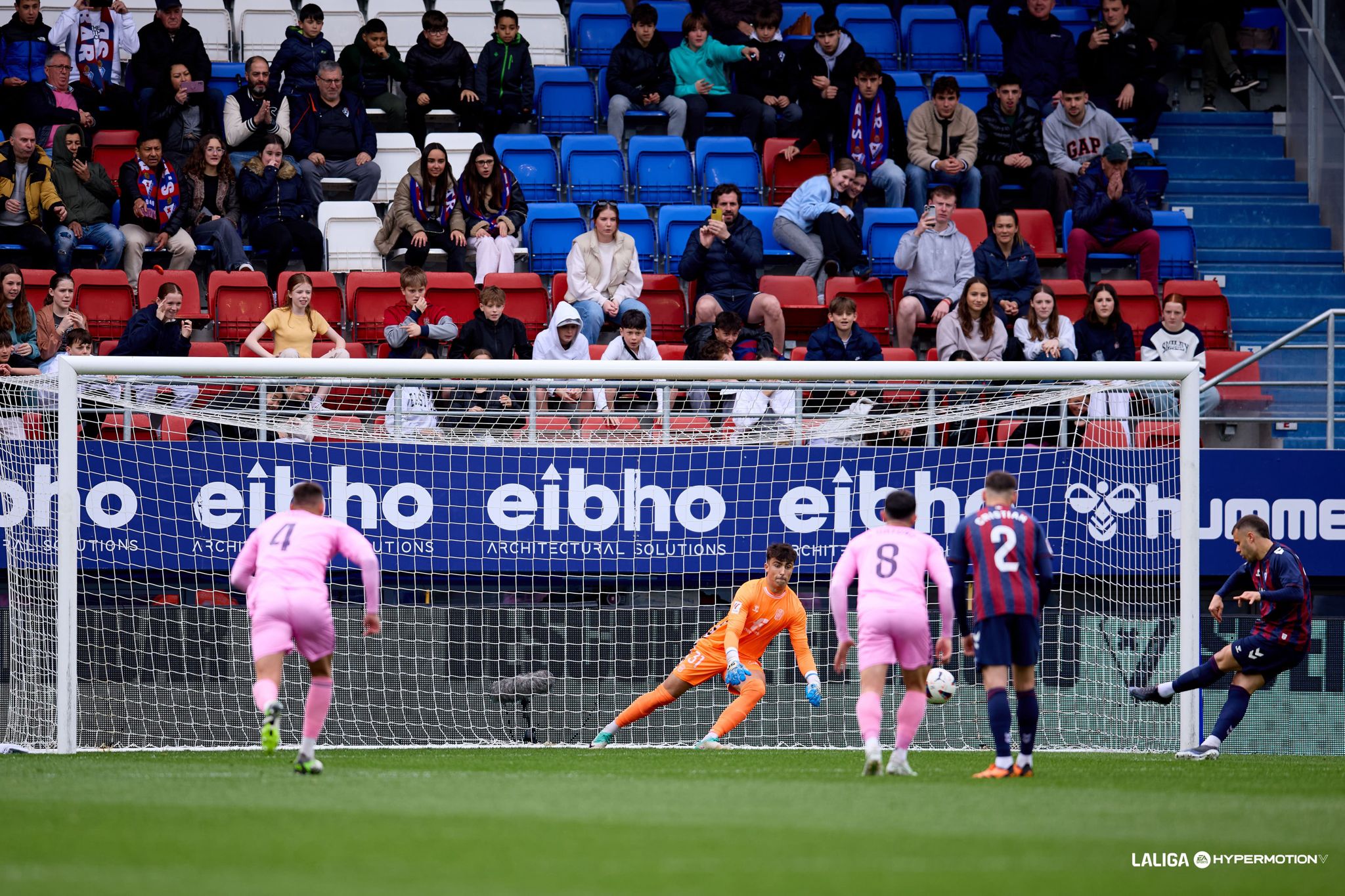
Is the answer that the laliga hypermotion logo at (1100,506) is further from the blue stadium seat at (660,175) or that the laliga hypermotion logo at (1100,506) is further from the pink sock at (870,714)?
the blue stadium seat at (660,175)

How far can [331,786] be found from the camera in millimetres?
8008

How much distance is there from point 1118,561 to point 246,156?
940 cm

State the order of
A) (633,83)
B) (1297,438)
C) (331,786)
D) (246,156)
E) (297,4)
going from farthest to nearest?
1. (297,4)
2. (633,83)
3. (246,156)
4. (1297,438)
5. (331,786)

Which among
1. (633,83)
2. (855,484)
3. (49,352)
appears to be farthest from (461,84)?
(855,484)

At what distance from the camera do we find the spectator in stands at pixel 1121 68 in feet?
58.7

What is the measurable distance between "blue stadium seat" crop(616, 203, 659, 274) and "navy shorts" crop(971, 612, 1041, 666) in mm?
7848

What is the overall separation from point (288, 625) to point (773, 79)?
1053 cm

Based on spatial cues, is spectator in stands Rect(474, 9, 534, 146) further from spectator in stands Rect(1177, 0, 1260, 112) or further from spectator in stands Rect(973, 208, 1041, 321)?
spectator in stands Rect(1177, 0, 1260, 112)

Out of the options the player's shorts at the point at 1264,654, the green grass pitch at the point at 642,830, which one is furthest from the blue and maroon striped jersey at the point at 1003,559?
the player's shorts at the point at 1264,654

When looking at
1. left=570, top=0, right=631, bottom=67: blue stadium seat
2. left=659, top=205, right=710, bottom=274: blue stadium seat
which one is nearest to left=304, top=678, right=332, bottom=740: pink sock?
left=659, top=205, right=710, bottom=274: blue stadium seat

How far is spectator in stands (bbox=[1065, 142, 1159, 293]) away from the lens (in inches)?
637

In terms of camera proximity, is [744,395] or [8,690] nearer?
[8,690]

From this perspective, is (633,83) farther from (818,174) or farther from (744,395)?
(744,395)

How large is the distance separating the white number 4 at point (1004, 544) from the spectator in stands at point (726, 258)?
6036 mm
